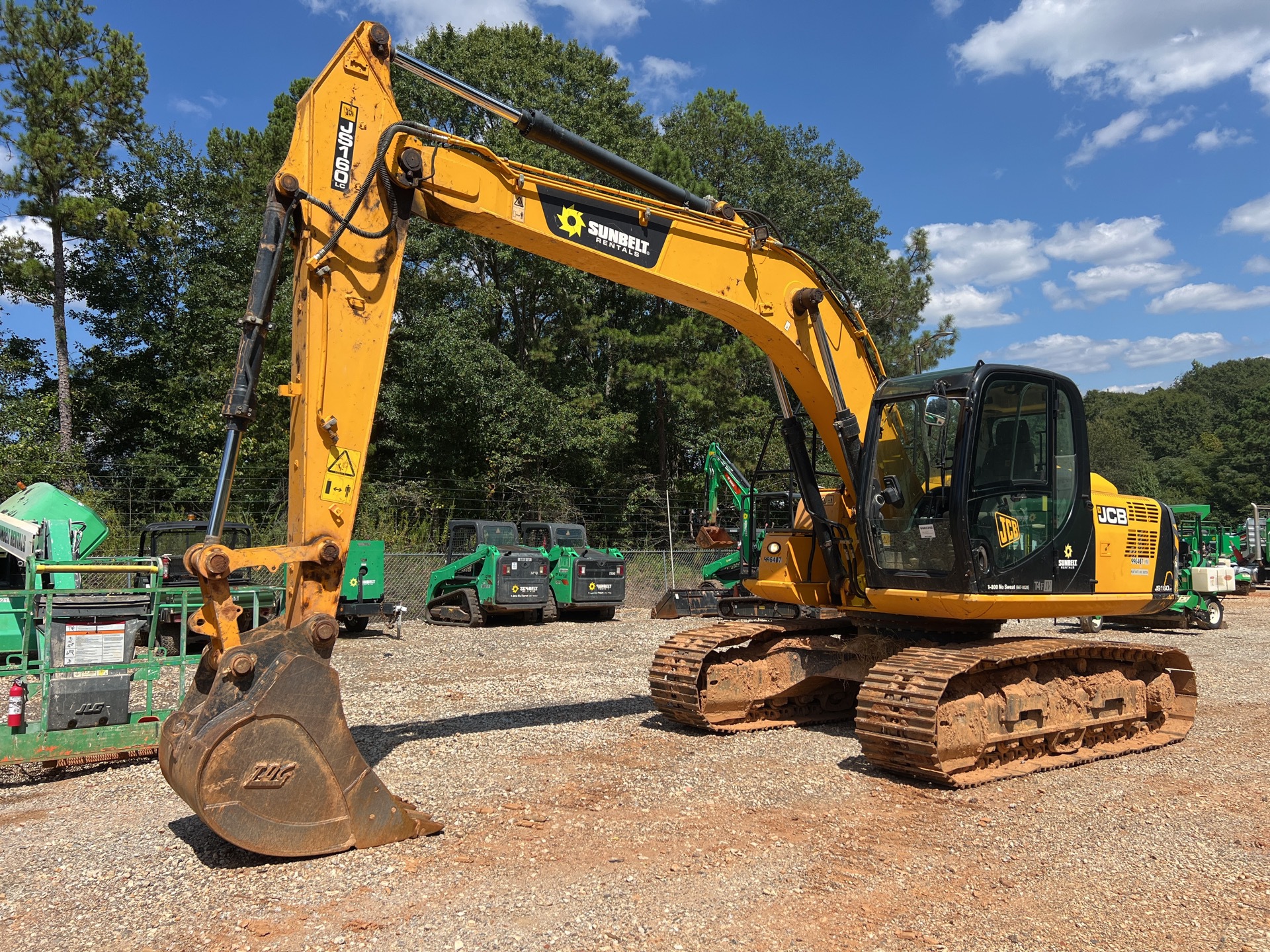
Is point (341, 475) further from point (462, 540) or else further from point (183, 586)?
point (462, 540)

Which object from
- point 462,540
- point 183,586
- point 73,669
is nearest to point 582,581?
point 462,540

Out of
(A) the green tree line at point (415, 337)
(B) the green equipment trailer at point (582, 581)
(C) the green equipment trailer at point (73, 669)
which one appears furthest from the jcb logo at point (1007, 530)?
(A) the green tree line at point (415, 337)

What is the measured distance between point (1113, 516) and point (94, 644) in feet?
27.2

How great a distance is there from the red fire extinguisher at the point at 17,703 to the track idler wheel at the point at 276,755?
2314 mm

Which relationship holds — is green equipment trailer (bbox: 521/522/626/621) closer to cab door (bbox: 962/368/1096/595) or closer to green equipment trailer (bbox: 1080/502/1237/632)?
green equipment trailer (bbox: 1080/502/1237/632)

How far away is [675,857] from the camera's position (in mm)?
4988

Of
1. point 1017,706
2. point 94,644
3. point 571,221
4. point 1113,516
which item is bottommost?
point 1017,706

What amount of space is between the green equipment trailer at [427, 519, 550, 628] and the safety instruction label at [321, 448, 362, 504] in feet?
38.1

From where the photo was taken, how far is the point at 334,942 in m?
3.97

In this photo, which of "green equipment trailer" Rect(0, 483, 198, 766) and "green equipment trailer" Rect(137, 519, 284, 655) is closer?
"green equipment trailer" Rect(0, 483, 198, 766)

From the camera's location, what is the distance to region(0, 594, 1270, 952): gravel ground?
13.5 feet

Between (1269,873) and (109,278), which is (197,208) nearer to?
(109,278)

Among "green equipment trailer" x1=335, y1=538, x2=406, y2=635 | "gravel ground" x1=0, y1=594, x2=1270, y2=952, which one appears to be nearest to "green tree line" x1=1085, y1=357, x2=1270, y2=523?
"green equipment trailer" x1=335, y1=538, x2=406, y2=635

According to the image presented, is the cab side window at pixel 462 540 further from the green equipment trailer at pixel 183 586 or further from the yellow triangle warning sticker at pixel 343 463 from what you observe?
the yellow triangle warning sticker at pixel 343 463
